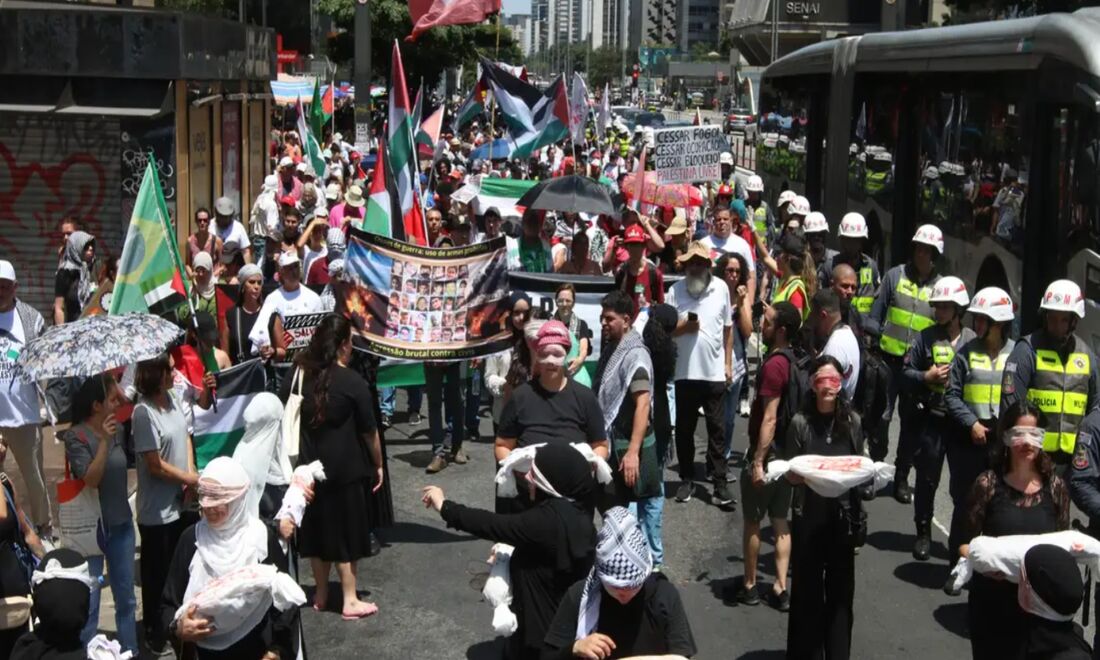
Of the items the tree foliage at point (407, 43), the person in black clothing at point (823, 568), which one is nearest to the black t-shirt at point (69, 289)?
the person in black clothing at point (823, 568)

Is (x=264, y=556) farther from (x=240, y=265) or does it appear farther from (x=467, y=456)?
(x=240, y=265)

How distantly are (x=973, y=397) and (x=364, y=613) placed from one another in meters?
3.56

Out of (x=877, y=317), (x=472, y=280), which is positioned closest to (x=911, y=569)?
(x=877, y=317)

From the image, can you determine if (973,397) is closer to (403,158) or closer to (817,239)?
(817,239)

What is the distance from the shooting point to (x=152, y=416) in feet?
22.4

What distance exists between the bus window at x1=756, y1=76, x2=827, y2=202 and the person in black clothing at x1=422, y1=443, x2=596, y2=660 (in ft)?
58.7

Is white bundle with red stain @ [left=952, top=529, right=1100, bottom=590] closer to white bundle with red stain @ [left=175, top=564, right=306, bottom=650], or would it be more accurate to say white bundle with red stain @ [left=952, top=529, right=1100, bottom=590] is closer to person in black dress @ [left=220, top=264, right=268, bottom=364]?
white bundle with red stain @ [left=175, top=564, right=306, bottom=650]

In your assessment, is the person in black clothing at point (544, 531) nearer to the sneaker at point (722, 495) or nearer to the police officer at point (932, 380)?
the police officer at point (932, 380)

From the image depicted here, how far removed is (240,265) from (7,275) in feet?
8.71

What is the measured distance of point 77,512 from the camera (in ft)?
21.6

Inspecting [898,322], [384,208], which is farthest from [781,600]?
[384,208]

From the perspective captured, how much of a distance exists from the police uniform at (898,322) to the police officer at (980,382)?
1.20 metres

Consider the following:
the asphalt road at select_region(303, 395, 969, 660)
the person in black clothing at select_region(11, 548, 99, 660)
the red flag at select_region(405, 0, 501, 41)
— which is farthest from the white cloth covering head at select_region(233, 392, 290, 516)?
the red flag at select_region(405, 0, 501, 41)

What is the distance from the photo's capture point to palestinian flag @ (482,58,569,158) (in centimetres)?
2052
